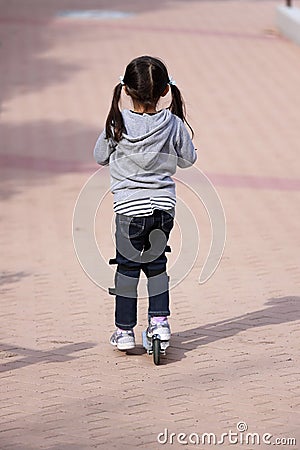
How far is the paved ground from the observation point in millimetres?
4957

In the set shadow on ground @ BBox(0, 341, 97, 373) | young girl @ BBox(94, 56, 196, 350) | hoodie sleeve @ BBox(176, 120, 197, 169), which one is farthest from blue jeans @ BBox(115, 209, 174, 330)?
shadow on ground @ BBox(0, 341, 97, 373)

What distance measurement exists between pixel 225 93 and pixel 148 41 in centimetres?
335

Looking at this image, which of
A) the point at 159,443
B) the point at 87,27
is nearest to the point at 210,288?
the point at 159,443

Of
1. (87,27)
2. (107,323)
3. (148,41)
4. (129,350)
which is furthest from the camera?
(87,27)

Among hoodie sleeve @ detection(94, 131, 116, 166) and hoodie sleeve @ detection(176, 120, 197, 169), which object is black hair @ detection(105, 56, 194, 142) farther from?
hoodie sleeve @ detection(176, 120, 197, 169)

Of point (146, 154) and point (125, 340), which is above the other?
point (146, 154)

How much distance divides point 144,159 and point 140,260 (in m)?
0.53

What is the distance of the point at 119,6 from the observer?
70.2 feet

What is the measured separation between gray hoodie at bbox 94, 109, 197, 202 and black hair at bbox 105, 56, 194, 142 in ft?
0.16

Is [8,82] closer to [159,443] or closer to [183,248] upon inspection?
[183,248]

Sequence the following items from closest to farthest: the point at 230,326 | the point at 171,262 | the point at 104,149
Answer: the point at 104,149, the point at 230,326, the point at 171,262

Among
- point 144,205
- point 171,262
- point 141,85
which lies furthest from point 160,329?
point 171,262

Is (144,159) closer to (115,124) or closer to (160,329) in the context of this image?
(115,124)

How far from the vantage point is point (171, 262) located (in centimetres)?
773
